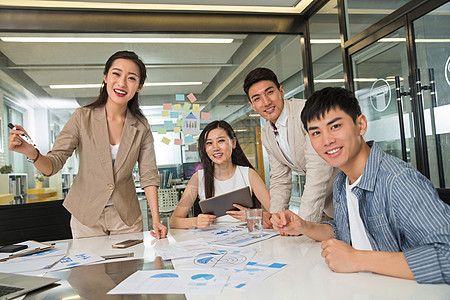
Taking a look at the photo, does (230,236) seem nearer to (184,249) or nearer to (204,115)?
(184,249)

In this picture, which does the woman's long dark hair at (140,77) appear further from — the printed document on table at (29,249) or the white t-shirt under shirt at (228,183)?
the printed document on table at (29,249)

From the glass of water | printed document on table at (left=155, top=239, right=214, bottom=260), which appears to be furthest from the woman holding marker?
printed document on table at (left=155, top=239, right=214, bottom=260)

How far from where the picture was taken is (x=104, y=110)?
6.11 feet

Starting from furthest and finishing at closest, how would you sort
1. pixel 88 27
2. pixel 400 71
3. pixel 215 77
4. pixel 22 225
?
pixel 215 77
pixel 88 27
pixel 400 71
pixel 22 225

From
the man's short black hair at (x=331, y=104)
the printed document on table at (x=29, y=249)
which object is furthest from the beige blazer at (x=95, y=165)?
the man's short black hair at (x=331, y=104)

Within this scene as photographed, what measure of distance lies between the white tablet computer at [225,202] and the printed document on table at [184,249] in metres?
0.34

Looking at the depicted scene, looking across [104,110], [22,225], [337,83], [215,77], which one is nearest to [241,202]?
[104,110]

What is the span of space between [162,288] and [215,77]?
10.7 ft

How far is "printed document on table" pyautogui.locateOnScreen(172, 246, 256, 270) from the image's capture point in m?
1.03

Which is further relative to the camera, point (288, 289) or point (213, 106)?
point (213, 106)

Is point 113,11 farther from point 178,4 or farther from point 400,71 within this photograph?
point 400,71

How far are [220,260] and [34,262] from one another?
0.67 meters

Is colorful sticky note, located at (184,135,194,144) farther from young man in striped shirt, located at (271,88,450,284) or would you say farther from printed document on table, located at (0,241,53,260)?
young man in striped shirt, located at (271,88,450,284)

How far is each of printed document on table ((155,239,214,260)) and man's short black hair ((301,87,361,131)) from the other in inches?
23.6
